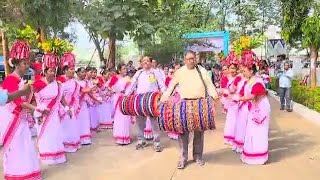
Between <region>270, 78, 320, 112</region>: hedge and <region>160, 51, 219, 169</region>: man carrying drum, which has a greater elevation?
<region>160, 51, 219, 169</region>: man carrying drum

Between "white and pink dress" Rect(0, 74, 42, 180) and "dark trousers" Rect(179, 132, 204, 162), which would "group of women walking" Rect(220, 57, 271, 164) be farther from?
"white and pink dress" Rect(0, 74, 42, 180)

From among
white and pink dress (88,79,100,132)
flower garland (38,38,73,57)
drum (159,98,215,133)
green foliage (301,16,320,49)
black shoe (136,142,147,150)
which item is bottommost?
black shoe (136,142,147,150)

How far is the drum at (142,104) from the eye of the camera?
8438mm

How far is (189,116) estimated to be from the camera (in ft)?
22.4

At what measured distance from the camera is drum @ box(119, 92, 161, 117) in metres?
8.44

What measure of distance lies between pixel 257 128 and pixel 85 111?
142 inches

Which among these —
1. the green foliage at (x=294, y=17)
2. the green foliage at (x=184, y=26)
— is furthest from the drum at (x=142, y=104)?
the green foliage at (x=184, y=26)

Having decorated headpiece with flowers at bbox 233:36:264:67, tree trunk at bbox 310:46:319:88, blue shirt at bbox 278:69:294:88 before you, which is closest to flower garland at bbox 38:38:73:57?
decorated headpiece with flowers at bbox 233:36:264:67

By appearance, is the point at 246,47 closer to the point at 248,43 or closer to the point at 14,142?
the point at 248,43

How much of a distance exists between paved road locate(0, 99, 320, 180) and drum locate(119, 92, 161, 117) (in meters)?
0.70

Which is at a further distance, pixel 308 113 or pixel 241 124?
pixel 308 113

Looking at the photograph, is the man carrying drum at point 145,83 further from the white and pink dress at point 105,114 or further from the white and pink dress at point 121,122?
the white and pink dress at point 105,114

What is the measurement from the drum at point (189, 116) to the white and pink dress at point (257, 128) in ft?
2.94

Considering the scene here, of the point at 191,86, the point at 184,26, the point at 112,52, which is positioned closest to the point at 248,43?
the point at 191,86
